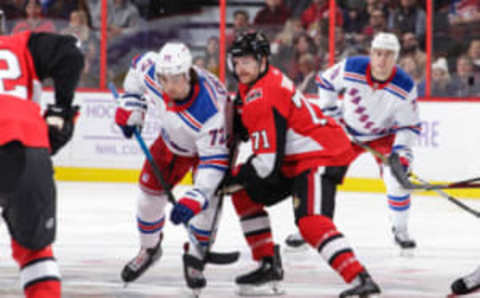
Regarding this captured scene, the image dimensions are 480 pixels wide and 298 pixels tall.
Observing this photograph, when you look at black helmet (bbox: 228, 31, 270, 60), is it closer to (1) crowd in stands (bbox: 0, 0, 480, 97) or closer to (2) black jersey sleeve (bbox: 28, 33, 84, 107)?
(2) black jersey sleeve (bbox: 28, 33, 84, 107)

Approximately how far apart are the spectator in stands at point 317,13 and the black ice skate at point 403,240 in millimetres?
3493

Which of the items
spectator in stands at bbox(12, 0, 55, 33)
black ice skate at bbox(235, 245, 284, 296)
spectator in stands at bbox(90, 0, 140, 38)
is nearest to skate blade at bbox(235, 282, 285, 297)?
black ice skate at bbox(235, 245, 284, 296)

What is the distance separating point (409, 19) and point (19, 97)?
19.8ft

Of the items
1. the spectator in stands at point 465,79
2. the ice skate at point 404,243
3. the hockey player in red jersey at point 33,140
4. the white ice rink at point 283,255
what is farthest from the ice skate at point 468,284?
the spectator in stands at point 465,79

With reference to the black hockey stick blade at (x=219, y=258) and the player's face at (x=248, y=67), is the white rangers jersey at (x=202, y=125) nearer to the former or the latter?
the player's face at (x=248, y=67)

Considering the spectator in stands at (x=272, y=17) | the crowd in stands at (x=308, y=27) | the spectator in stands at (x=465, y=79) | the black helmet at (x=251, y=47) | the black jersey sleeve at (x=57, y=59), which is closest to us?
the black jersey sleeve at (x=57, y=59)

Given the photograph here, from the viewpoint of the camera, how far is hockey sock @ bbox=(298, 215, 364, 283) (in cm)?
370

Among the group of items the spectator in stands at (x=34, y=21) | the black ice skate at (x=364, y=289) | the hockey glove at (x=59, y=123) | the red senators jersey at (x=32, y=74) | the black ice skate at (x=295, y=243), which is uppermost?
the red senators jersey at (x=32, y=74)

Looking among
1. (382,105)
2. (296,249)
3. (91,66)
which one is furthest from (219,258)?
(91,66)

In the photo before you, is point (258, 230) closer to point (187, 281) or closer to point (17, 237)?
point (187, 281)

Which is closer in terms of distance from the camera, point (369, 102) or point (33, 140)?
point (33, 140)

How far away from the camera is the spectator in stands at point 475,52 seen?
8.27 metres

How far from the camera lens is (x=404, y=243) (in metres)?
5.34

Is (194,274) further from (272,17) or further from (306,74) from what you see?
(272,17)
